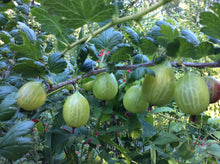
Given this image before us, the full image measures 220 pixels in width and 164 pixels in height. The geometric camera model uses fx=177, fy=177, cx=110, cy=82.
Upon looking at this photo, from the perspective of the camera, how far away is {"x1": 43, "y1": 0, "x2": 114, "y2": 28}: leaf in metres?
0.49

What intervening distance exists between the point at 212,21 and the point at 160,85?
0.83ft

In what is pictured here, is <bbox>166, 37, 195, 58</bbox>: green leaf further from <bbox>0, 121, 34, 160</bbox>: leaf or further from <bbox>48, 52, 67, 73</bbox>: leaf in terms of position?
<bbox>0, 121, 34, 160</bbox>: leaf

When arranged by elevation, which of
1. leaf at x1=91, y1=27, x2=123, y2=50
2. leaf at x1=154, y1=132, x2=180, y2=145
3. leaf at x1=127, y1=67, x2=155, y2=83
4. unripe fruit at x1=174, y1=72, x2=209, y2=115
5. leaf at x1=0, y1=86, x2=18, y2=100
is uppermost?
leaf at x1=91, y1=27, x2=123, y2=50

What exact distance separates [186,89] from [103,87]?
0.31 m

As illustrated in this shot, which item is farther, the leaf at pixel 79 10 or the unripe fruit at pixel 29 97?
the unripe fruit at pixel 29 97

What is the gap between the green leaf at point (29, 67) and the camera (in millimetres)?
674

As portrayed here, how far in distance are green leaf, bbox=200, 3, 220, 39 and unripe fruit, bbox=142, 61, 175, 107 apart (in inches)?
6.4

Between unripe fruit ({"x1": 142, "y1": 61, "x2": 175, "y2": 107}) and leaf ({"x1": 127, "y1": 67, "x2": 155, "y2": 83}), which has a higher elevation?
leaf ({"x1": 127, "y1": 67, "x2": 155, "y2": 83})

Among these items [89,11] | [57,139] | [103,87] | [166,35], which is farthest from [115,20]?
[57,139]

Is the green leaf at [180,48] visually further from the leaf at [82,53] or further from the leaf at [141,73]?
the leaf at [82,53]

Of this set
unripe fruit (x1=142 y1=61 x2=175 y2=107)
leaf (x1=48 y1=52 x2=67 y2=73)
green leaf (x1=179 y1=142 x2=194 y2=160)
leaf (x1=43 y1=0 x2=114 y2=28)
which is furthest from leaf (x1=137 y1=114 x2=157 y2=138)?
leaf (x1=43 y1=0 x2=114 y2=28)

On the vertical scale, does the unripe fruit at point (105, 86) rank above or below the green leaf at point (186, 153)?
above

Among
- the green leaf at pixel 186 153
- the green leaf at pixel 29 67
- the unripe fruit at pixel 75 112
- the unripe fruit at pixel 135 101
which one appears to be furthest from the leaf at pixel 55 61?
the green leaf at pixel 186 153

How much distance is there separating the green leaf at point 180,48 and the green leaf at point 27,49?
1.58ft
